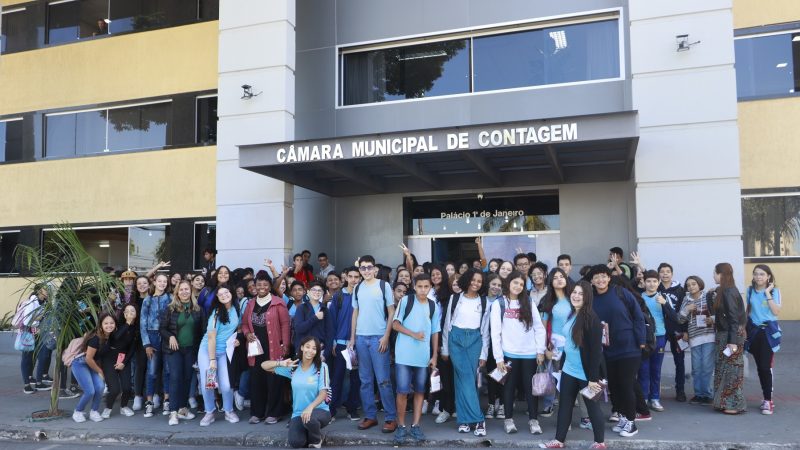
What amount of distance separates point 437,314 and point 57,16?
14.7 metres

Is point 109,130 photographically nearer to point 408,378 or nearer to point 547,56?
point 547,56

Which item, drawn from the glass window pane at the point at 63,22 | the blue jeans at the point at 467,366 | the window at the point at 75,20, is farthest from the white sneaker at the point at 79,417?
the glass window pane at the point at 63,22

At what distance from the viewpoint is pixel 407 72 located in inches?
523

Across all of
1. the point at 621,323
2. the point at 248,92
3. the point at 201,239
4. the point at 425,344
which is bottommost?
the point at 425,344

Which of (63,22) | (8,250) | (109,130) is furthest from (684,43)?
(8,250)

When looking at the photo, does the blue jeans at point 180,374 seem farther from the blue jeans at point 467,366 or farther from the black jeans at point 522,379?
the black jeans at point 522,379

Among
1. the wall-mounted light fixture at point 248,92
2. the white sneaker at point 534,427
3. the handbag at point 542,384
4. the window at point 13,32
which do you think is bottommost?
the white sneaker at point 534,427

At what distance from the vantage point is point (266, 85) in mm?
12062

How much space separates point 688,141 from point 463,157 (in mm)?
3599

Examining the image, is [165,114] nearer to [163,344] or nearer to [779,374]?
[163,344]

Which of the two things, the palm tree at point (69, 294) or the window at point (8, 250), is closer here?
the palm tree at point (69, 294)

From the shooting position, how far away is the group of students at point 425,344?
6.78 m

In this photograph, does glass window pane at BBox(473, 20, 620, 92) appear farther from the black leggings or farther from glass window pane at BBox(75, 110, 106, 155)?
glass window pane at BBox(75, 110, 106, 155)

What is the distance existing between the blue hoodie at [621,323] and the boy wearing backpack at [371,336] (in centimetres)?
240
